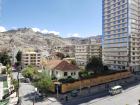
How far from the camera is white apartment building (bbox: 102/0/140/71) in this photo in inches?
3794

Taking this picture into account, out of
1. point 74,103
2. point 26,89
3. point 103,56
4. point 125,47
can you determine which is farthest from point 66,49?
point 74,103

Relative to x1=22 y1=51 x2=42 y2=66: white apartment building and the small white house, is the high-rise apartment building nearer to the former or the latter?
x1=22 y1=51 x2=42 y2=66: white apartment building

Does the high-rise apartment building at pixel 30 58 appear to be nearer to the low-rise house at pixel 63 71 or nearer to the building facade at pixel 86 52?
the building facade at pixel 86 52

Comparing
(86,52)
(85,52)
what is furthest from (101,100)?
(85,52)

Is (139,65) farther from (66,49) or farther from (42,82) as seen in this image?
(66,49)

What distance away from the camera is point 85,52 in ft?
428

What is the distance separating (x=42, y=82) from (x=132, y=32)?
62710 mm

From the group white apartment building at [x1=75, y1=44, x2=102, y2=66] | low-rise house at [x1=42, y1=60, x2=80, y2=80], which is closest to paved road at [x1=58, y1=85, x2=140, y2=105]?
low-rise house at [x1=42, y1=60, x2=80, y2=80]

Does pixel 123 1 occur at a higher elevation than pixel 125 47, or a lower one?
higher

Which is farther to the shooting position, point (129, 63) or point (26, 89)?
point (129, 63)

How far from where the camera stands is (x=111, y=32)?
350 ft

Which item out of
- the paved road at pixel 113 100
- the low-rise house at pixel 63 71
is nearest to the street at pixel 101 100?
the paved road at pixel 113 100

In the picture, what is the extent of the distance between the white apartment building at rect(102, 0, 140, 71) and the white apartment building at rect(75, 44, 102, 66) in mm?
14339

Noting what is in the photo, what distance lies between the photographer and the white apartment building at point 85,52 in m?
125
